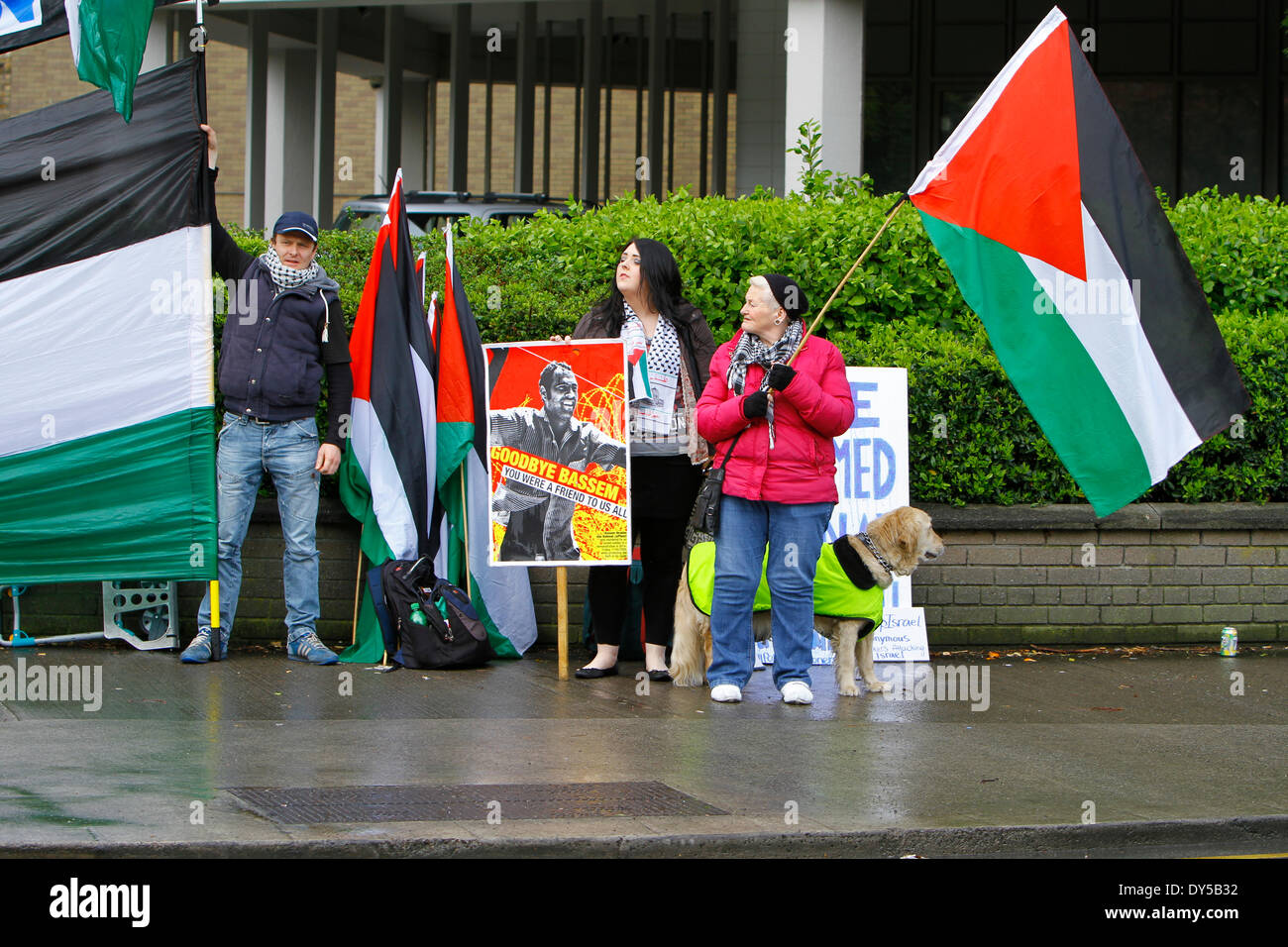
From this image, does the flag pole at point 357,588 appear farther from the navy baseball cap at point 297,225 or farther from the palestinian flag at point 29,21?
the palestinian flag at point 29,21

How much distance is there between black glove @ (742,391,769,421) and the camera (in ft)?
24.0

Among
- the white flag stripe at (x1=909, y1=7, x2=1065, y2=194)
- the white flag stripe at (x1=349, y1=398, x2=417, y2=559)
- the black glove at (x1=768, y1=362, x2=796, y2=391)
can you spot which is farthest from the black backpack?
the white flag stripe at (x1=909, y1=7, x2=1065, y2=194)

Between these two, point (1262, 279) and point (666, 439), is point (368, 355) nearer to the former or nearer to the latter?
point (666, 439)

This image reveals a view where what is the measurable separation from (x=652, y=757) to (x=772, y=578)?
4.86 feet

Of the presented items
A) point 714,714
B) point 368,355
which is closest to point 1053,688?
point 714,714

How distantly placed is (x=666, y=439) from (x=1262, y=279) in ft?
14.9

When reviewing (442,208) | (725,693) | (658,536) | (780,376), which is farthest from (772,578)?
(442,208)

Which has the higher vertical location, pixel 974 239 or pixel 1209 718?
pixel 974 239

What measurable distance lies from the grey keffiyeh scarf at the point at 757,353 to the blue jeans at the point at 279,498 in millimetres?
2431

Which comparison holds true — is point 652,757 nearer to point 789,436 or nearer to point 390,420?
point 789,436

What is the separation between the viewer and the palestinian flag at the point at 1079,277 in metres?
7.34

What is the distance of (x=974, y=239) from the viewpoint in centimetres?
746

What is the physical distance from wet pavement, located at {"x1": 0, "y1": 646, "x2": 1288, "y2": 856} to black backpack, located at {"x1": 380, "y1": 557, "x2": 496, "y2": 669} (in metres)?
0.15

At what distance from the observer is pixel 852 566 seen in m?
7.78
